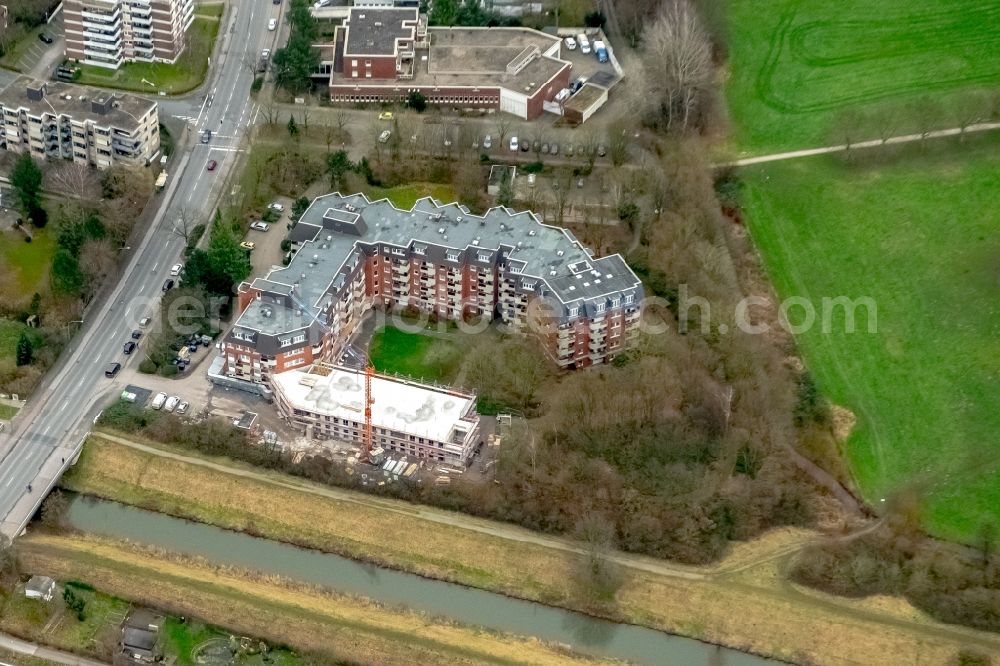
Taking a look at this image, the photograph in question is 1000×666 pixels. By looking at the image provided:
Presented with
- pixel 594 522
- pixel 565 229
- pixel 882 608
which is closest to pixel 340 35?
pixel 565 229

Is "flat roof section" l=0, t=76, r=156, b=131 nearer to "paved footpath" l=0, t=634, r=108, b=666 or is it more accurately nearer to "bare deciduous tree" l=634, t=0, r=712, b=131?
"bare deciduous tree" l=634, t=0, r=712, b=131

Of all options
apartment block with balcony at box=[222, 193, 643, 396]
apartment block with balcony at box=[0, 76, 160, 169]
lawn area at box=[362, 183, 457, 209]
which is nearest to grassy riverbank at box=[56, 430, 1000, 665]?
apartment block with balcony at box=[222, 193, 643, 396]

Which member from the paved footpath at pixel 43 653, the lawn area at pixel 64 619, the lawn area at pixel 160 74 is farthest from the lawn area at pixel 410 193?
the paved footpath at pixel 43 653

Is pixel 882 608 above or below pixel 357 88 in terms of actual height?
below

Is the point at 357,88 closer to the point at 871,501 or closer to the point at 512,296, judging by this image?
the point at 512,296

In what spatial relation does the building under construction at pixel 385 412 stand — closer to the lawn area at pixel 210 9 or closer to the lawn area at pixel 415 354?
the lawn area at pixel 415 354

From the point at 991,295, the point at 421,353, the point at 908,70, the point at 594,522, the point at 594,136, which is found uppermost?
the point at 908,70

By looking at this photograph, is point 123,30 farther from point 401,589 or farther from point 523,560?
point 523,560
